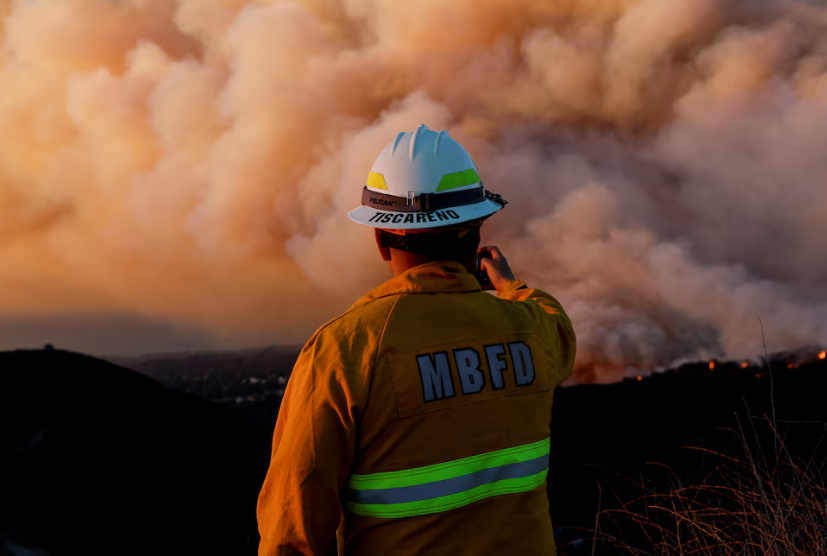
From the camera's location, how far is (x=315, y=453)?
2.00 metres

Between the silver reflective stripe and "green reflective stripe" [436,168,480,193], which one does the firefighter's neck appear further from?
the silver reflective stripe

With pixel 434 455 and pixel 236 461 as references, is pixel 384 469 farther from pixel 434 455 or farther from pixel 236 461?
pixel 236 461

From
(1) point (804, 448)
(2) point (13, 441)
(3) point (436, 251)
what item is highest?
(3) point (436, 251)

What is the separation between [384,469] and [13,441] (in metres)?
9.84

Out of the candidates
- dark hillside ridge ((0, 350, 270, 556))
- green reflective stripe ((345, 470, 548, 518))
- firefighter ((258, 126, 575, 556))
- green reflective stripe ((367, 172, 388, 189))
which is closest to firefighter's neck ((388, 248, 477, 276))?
firefighter ((258, 126, 575, 556))

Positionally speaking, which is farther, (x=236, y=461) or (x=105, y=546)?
(x=236, y=461)

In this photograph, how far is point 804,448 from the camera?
2384 cm

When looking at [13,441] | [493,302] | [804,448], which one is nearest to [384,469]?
[493,302]

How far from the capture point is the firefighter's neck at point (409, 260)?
96.0 inches

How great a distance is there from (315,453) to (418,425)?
1.20 feet

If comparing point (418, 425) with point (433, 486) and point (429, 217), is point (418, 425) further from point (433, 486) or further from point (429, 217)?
→ point (429, 217)

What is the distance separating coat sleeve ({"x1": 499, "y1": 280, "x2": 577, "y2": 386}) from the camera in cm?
257

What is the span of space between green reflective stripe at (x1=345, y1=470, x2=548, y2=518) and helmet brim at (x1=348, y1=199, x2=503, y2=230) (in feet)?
3.46

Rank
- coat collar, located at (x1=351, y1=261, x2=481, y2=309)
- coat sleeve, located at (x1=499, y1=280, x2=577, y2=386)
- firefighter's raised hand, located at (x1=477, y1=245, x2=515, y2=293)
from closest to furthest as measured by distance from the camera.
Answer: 1. coat collar, located at (x1=351, y1=261, x2=481, y2=309)
2. coat sleeve, located at (x1=499, y1=280, x2=577, y2=386)
3. firefighter's raised hand, located at (x1=477, y1=245, x2=515, y2=293)
